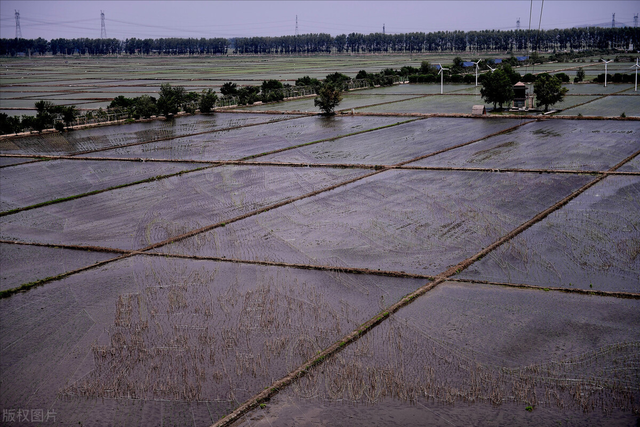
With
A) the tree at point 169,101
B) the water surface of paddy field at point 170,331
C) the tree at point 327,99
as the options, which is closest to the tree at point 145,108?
the tree at point 169,101

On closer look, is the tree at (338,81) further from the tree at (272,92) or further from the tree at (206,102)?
the tree at (206,102)

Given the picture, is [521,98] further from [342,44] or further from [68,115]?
[342,44]

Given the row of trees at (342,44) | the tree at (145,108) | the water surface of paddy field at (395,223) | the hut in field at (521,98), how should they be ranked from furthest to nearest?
the row of trees at (342,44), the tree at (145,108), the hut in field at (521,98), the water surface of paddy field at (395,223)

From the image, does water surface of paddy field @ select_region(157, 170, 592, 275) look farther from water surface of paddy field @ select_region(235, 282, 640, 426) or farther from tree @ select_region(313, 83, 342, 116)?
tree @ select_region(313, 83, 342, 116)

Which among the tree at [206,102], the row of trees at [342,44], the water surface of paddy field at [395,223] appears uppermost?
the row of trees at [342,44]

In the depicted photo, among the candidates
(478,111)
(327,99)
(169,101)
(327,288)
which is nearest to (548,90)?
(478,111)

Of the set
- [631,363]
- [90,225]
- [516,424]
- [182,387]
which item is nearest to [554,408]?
[516,424]
